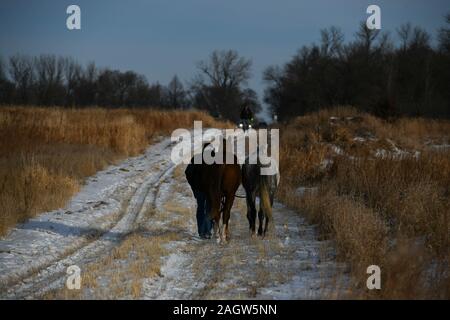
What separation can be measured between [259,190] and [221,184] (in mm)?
1044

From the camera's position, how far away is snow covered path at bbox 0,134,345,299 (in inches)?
252

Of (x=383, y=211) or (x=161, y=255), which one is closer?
(x=161, y=255)

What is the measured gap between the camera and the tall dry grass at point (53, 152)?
11.3 metres

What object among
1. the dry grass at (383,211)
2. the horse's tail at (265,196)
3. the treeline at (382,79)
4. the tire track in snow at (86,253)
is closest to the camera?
the dry grass at (383,211)

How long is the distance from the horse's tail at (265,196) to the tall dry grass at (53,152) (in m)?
4.82

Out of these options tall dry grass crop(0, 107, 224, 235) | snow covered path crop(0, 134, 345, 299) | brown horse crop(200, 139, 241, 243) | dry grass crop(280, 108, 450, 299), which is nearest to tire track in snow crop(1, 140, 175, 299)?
snow covered path crop(0, 134, 345, 299)

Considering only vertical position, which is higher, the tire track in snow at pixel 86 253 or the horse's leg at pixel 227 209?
the horse's leg at pixel 227 209

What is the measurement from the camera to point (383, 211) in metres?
10.1

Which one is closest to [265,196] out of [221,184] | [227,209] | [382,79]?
[227,209]

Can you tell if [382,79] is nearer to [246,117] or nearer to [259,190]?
[246,117]

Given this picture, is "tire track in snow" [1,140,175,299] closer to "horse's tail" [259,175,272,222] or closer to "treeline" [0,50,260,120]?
"horse's tail" [259,175,272,222]

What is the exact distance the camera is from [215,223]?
A: 946cm

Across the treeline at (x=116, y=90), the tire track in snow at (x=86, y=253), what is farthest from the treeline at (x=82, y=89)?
the tire track in snow at (x=86, y=253)

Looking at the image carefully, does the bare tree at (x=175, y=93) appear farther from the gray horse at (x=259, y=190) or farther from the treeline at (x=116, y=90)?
the gray horse at (x=259, y=190)
